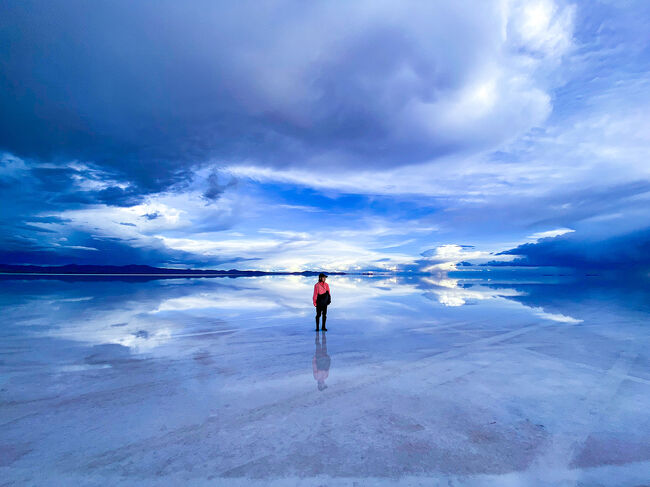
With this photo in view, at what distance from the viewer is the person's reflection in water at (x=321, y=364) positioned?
21.5 ft

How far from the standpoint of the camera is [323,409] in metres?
5.21

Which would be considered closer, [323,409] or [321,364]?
[323,409]

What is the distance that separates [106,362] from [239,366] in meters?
3.48

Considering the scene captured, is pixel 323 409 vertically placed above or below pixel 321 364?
below

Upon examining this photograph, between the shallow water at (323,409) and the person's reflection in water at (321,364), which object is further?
the person's reflection in water at (321,364)

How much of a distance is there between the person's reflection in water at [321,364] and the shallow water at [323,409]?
0.18 feet

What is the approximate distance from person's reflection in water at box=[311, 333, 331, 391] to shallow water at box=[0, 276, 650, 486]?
0.18 feet

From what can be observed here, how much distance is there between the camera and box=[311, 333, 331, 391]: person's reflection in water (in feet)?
21.5

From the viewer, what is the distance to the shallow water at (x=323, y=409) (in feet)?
12.3

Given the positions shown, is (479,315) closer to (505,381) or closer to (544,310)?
(544,310)

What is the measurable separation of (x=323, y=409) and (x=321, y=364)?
247 centimetres

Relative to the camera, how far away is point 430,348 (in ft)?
29.9

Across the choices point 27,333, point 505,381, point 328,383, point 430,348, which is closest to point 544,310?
point 430,348

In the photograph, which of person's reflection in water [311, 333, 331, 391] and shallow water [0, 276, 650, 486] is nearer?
shallow water [0, 276, 650, 486]
